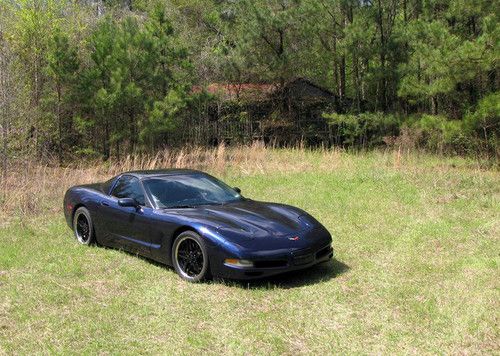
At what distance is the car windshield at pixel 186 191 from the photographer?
6953 mm

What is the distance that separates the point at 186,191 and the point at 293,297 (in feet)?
7.91

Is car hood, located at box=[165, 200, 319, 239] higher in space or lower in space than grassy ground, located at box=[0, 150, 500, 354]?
higher

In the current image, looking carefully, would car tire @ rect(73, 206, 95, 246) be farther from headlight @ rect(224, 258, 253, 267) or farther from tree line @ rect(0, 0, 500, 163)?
tree line @ rect(0, 0, 500, 163)

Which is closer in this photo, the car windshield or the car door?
the car door

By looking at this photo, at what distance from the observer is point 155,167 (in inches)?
656

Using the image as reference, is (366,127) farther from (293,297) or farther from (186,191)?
(293,297)

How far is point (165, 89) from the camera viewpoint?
20578 mm

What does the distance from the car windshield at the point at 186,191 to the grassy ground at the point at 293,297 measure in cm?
89

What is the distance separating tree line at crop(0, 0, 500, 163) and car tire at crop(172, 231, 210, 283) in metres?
10.4

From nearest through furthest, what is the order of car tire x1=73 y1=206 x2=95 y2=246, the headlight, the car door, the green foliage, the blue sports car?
1. the headlight
2. the blue sports car
3. the car door
4. car tire x1=73 y1=206 x2=95 y2=246
5. the green foliage

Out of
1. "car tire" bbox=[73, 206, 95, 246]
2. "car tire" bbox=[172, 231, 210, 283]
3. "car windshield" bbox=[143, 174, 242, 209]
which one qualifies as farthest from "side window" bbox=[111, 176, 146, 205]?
"car tire" bbox=[172, 231, 210, 283]

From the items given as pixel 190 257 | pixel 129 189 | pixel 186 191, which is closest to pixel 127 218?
pixel 129 189

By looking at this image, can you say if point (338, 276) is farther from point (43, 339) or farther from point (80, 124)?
point (80, 124)

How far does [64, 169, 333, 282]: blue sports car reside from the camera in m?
5.83
